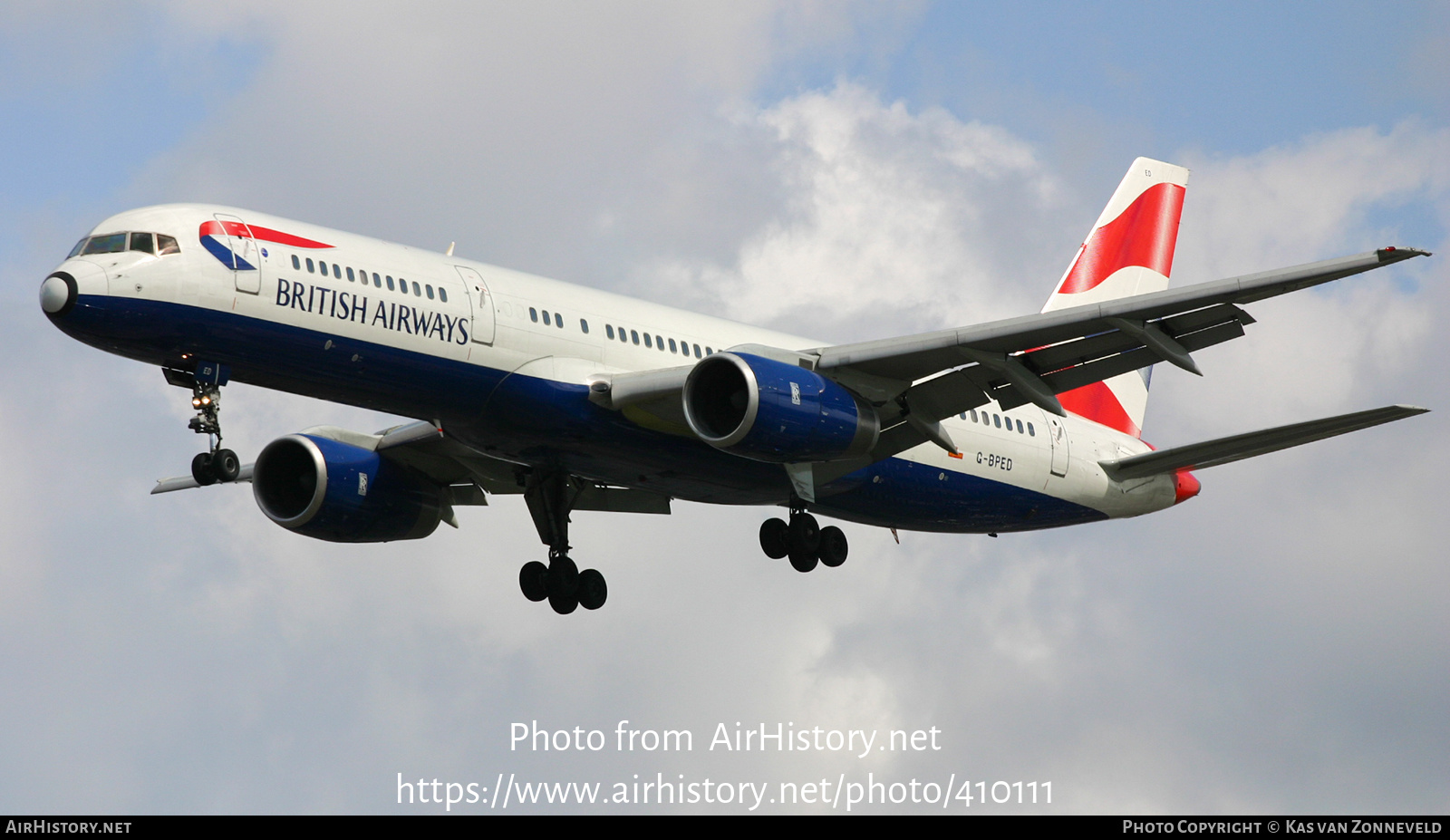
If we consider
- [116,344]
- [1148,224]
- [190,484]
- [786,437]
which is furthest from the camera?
[1148,224]

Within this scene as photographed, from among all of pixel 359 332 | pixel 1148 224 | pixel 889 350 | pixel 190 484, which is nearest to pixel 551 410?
pixel 359 332

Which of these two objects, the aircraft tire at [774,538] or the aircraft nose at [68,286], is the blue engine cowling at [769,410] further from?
the aircraft nose at [68,286]

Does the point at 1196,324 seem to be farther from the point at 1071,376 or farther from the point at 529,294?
the point at 529,294

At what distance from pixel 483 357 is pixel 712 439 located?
4042mm

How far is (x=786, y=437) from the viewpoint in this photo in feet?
94.1

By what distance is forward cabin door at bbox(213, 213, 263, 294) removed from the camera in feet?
88.4

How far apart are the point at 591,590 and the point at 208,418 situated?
10.1 m

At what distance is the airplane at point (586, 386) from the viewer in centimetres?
2686

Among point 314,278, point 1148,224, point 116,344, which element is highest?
point 1148,224

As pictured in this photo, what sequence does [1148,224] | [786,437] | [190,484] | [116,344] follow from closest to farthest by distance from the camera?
[116,344], [786,437], [190,484], [1148,224]

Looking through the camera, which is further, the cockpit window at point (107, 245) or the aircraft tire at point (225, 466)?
the aircraft tire at point (225, 466)

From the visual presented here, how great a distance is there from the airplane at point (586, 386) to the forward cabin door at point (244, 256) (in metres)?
0.04

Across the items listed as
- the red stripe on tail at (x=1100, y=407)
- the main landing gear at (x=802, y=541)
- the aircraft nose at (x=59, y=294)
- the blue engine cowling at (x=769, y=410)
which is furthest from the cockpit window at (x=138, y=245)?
the red stripe on tail at (x=1100, y=407)

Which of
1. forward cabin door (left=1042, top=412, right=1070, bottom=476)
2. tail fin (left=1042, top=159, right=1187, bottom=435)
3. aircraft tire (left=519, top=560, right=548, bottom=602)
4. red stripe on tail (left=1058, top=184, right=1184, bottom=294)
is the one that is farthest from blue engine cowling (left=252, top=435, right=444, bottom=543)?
red stripe on tail (left=1058, top=184, right=1184, bottom=294)
